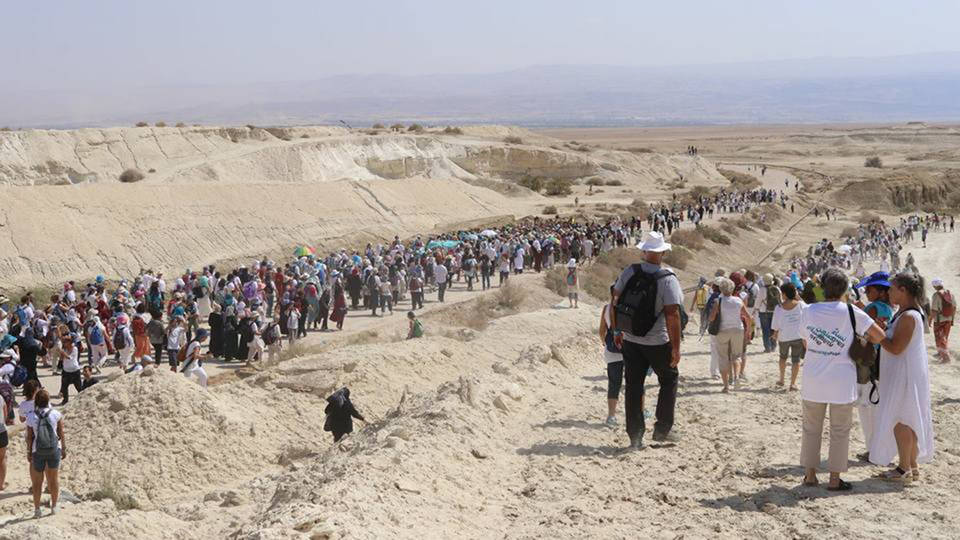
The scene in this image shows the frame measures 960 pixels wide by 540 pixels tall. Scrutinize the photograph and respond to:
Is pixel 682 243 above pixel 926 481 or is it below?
below

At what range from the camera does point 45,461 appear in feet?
30.7

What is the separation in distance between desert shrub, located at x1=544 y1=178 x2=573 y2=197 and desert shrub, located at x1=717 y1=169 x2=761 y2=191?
11204 mm

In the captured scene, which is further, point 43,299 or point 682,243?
point 682,243

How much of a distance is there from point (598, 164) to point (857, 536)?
5822 centimetres

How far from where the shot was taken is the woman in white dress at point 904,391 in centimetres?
661

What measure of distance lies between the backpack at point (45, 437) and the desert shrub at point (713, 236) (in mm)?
31319

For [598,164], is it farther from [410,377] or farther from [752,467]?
[752,467]

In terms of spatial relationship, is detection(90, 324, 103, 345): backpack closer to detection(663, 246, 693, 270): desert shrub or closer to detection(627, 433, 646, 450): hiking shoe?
detection(627, 433, 646, 450): hiking shoe

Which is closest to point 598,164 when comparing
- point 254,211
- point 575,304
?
point 254,211

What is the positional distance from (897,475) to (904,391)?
664 millimetres

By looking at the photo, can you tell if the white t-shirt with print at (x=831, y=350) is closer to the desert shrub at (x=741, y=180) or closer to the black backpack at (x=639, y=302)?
the black backpack at (x=639, y=302)

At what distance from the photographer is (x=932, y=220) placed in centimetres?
5156

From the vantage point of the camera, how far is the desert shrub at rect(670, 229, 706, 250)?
3559 cm

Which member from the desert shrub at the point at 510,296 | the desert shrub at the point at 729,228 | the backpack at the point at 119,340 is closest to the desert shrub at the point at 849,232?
the desert shrub at the point at 729,228
